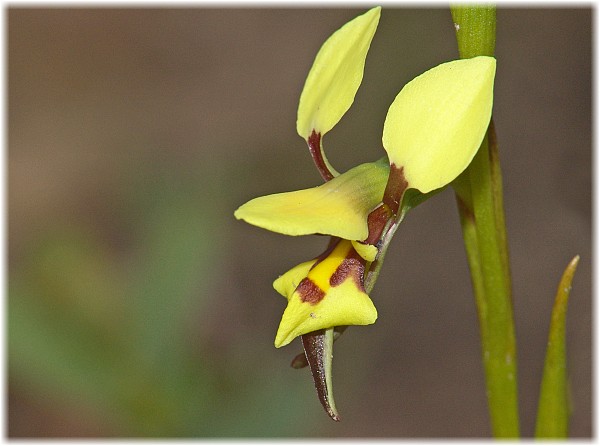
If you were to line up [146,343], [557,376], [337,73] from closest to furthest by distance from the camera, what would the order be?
[337,73] < [557,376] < [146,343]

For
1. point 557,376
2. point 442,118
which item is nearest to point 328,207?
point 442,118

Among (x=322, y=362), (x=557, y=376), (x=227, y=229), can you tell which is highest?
(x=322, y=362)

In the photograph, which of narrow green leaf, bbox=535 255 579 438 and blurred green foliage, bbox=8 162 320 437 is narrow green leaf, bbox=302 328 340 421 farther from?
blurred green foliage, bbox=8 162 320 437

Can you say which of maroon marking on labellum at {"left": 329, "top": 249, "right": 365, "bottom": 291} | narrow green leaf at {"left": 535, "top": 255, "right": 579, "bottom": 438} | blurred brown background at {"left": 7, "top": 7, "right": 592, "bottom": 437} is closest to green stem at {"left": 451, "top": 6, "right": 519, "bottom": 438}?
narrow green leaf at {"left": 535, "top": 255, "right": 579, "bottom": 438}

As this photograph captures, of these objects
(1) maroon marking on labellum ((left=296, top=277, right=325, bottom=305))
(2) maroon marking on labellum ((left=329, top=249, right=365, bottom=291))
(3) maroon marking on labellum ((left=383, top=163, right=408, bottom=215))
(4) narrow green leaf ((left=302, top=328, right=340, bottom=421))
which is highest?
(3) maroon marking on labellum ((left=383, top=163, right=408, bottom=215))

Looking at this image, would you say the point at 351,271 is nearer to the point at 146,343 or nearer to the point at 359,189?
the point at 359,189

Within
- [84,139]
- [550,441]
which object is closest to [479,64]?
[550,441]

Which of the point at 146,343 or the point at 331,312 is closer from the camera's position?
the point at 331,312
